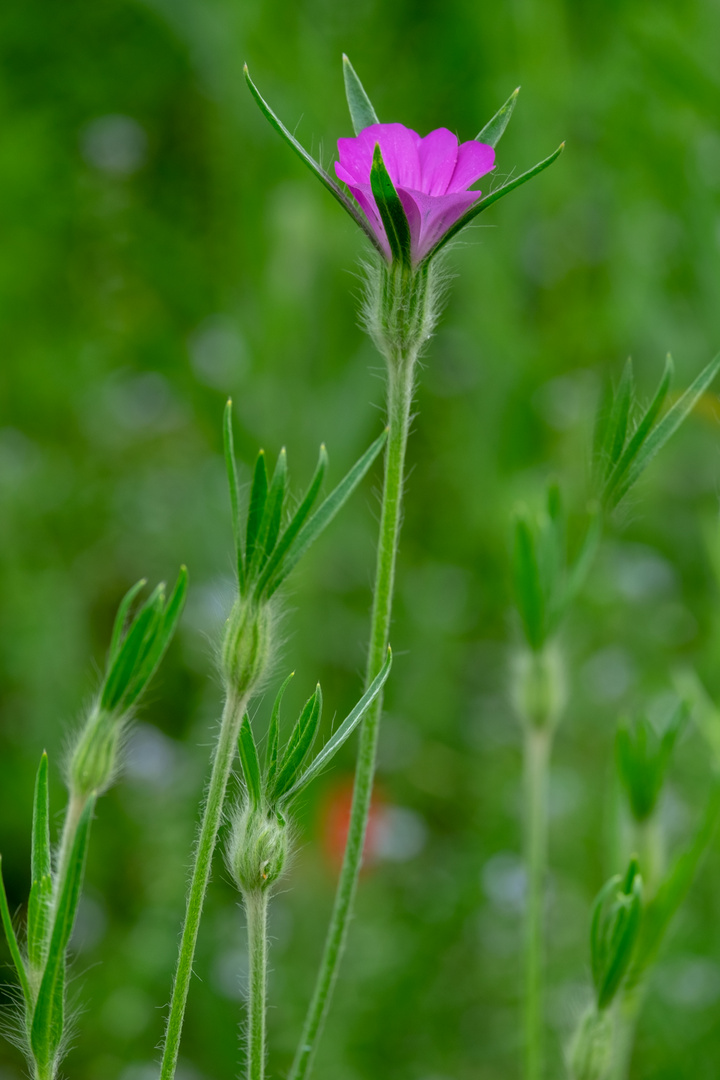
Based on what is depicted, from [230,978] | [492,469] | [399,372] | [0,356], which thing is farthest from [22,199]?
[399,372]

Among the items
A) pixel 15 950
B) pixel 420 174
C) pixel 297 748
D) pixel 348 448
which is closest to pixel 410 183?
pixel 420 174

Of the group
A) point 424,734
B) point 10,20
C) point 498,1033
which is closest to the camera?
point 498,1033

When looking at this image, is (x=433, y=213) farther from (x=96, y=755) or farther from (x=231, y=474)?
(x=96, y=755)

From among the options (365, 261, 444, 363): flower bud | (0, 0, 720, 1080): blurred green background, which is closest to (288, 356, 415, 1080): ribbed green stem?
(365, 261, 444, 363): flower bud

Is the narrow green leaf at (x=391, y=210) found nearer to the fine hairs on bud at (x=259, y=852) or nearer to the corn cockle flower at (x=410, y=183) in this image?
the corn cockle flower at (x=410, y=183)

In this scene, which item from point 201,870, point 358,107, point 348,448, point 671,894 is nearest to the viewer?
point 201,870

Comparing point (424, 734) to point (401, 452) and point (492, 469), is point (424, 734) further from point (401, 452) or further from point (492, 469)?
point (401, 452)

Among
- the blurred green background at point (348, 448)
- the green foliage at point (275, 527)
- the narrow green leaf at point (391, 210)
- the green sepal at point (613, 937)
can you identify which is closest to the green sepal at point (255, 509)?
the green foliage at point (275, 527)
